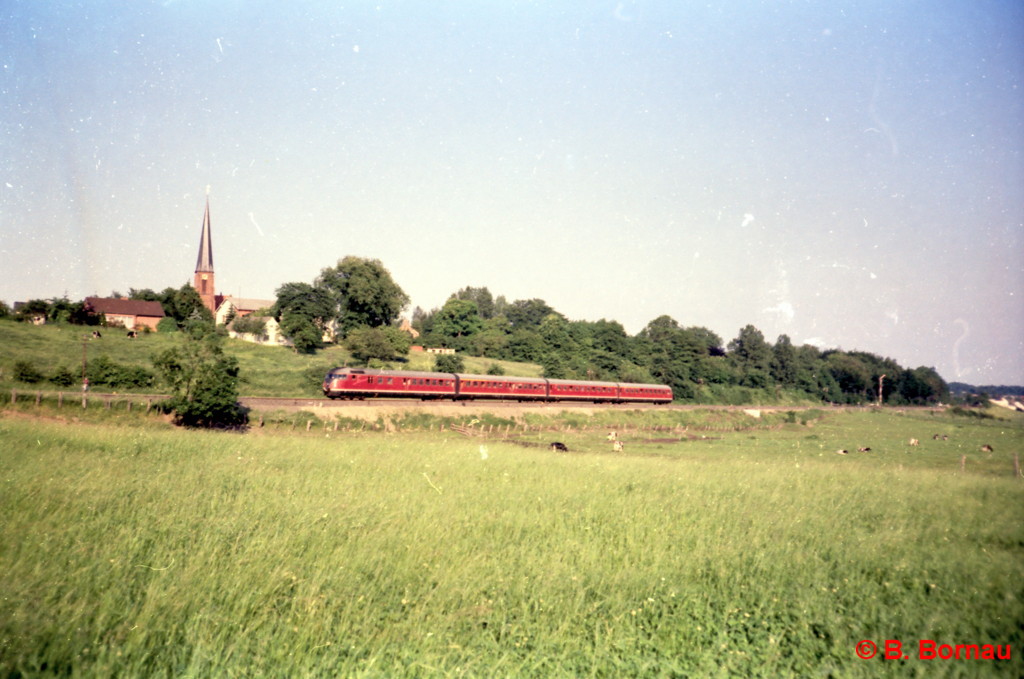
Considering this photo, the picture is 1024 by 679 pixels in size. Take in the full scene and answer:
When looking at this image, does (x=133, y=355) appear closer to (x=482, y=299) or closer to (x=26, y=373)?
(x=26, y=373)

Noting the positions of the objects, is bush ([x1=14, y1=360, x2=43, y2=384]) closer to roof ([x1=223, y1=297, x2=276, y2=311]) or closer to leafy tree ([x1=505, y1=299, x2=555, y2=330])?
roof ([x1=223, y1=297, x2=276, y2=311])

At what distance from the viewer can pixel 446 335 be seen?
11781cm

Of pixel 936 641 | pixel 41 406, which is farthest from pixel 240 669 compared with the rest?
pixel 41 406

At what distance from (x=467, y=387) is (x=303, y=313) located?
131ft

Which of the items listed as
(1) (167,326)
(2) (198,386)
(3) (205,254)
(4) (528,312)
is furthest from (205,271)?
(4) (528,312)

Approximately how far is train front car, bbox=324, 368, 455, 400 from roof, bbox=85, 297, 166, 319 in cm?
5215

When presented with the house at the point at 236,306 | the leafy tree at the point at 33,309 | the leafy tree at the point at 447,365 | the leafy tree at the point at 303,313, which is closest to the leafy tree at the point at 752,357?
the leafy tree at the point at 447,365

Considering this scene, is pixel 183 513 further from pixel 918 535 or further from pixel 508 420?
pixel 508 420

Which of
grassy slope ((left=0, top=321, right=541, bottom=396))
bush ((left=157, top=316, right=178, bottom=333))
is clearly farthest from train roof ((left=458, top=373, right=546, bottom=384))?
bush ((left=157, top=316, right=178, bottom=333))

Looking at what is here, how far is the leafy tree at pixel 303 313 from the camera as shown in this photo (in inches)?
2928

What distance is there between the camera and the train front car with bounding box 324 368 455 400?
43.2 metres

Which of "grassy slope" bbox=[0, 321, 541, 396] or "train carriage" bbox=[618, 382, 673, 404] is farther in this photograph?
"train carriage" bbox=[618, 382, 673, 404]

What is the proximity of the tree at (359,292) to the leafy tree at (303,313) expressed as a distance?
205 cm

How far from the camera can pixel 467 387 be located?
4853cm
